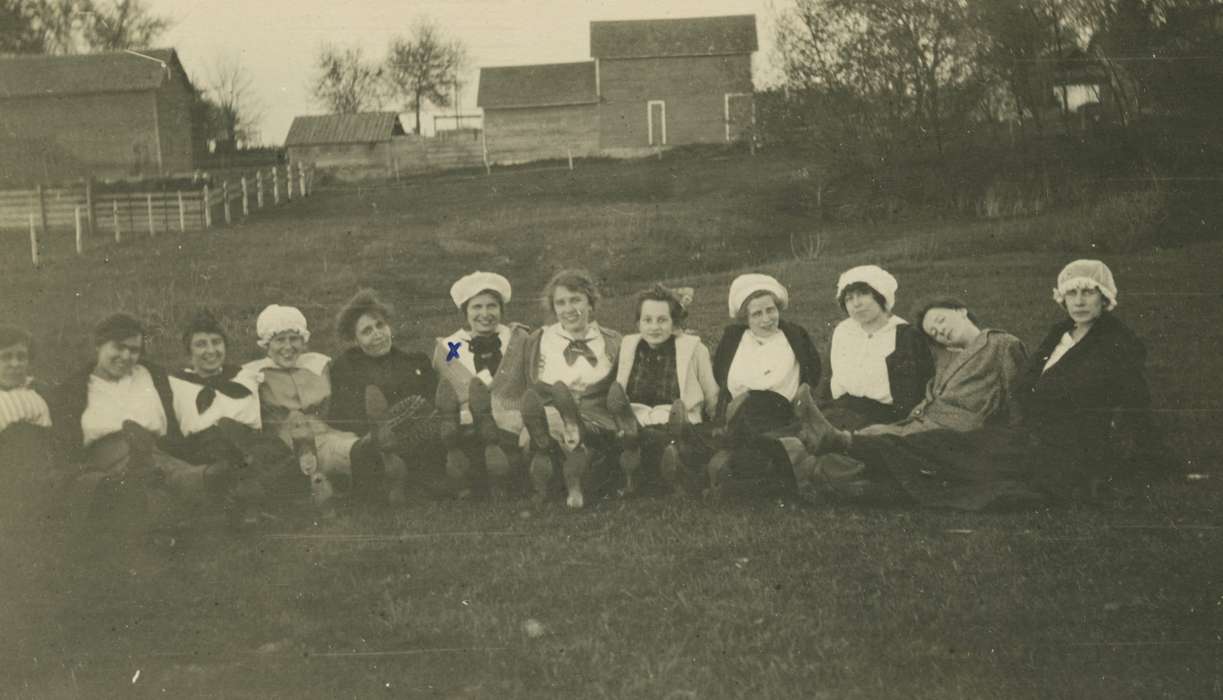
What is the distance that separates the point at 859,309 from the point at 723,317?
63 centimetres

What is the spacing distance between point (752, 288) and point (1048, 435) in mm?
1215

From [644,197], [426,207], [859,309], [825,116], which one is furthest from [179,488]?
[825,116]

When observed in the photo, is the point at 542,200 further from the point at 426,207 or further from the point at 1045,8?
the point at 1045,8

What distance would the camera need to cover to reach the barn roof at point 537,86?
13.3 feet

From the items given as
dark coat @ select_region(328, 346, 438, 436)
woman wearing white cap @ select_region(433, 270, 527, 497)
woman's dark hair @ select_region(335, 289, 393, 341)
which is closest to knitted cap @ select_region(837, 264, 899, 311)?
woman wearing white cap @ select_region(433, 270, 527, 497)

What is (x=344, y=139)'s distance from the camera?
4.10m

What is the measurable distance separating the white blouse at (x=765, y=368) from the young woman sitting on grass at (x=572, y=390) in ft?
1.62

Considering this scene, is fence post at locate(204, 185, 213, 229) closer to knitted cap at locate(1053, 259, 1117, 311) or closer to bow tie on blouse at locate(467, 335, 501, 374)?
bow tie on blouse at locate(467, 335, 501, 374)

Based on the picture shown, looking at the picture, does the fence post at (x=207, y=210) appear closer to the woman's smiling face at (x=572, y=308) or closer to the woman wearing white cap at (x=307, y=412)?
the woman wearing white cap at (x=307, y=412)

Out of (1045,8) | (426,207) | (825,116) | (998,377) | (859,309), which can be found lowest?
(998,377)

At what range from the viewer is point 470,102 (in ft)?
13.9

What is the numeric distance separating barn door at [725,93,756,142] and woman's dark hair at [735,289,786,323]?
801 millimetres

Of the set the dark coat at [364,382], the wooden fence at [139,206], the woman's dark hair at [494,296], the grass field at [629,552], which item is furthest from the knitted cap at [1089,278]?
the wooden fence at [139,206]

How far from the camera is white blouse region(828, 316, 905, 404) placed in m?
3.79
